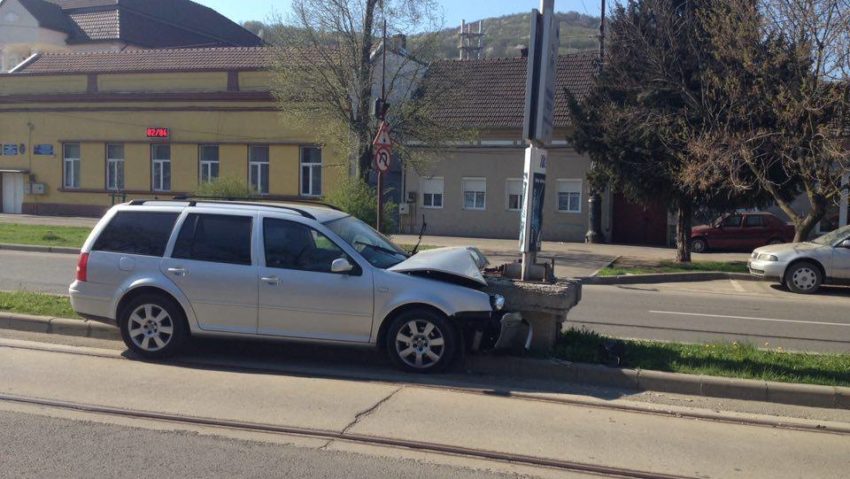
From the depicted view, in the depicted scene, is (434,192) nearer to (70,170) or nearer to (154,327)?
(70,170)

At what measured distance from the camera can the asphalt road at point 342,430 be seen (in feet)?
17.4

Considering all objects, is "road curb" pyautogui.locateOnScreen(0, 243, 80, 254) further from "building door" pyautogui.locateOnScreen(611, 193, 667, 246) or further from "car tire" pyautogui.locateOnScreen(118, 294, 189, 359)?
"building door" pyautogui.locateOnScreen(611, 193, 667, 246)

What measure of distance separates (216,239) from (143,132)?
28130 millimetres

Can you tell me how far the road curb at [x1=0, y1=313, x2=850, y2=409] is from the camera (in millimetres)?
7039

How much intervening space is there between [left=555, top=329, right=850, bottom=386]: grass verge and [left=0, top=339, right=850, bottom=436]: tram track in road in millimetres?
827

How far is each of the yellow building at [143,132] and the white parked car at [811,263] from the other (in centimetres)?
1800

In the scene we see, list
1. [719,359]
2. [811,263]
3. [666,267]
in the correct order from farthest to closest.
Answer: [666,267] → [811,263] → [719,359]

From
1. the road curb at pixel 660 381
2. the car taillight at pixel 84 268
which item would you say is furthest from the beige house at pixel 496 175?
the road curb at pixel 660 381

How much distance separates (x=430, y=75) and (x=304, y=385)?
2084cm

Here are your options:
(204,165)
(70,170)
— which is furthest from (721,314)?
(70,170)

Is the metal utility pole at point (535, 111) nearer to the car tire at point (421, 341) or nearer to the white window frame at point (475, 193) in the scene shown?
the car tire at point (421, 341)

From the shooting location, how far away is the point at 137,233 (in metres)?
8.32

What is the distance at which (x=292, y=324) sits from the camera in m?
7.84

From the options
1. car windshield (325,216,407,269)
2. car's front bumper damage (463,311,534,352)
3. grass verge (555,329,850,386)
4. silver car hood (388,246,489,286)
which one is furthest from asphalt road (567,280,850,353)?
car windshield (325,216,407,269)
